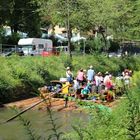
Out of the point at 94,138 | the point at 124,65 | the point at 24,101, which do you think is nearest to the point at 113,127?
the point at 94,138

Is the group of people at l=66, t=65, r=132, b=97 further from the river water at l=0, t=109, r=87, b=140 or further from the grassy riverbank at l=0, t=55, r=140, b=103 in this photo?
the river water at l=0, t=109, r=87, b=140

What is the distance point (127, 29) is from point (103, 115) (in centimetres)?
4462

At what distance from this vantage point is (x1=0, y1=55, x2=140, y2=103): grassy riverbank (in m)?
26.7

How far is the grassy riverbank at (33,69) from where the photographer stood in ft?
87.7

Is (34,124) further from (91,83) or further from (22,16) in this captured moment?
(22,16)

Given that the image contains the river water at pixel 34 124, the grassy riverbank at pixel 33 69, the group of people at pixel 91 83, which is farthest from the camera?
the grassy riverbank at pixel 33 69

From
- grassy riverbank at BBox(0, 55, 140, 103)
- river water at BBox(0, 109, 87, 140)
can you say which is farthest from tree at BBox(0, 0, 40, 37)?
river water at BBox(0, 109, 87, 140)

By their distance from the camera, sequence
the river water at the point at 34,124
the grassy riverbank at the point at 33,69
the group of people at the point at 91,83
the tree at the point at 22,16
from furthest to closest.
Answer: the tree at the point at 22,16
the grassy riverbank at the point at 33,69
the group of people at the point at 91,83
the river water at the point at 34,124

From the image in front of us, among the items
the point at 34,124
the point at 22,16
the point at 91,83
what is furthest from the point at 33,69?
the point at 22,16

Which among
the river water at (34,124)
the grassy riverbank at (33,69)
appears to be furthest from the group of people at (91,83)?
the river water at (34,124)

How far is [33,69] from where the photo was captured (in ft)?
102

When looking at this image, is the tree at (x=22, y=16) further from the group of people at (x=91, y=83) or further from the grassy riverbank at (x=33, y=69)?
the group of people at (x=91, y=83)

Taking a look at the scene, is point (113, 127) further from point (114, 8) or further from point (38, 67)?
point (114, 8)

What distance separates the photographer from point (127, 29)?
51.1 metres
